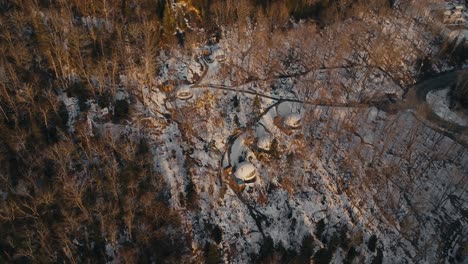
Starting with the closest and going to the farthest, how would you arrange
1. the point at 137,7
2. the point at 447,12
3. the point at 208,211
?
the point at 208,211
the point at 137,7
the point at 447,12

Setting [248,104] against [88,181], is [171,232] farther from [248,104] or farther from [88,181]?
[248,104]

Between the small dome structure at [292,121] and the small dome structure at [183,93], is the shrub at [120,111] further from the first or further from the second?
the small dome structure at [292,121]

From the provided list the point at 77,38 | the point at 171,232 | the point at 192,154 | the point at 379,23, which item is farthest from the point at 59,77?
the point at 379,23

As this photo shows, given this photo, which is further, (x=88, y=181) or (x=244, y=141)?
(x=244, y=141)

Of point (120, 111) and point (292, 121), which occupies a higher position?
point (120, 111)

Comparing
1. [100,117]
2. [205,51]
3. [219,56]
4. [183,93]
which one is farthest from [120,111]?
[219,56]

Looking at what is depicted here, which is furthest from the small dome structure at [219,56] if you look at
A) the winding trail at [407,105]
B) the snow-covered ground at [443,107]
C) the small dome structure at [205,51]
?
the snow-covered ground at [443,107]

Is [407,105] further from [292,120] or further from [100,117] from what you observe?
[100,117]

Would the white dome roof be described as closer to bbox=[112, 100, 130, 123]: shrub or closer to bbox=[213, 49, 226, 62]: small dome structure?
bbox=[213, 49, 226, 62]: small dome structure
